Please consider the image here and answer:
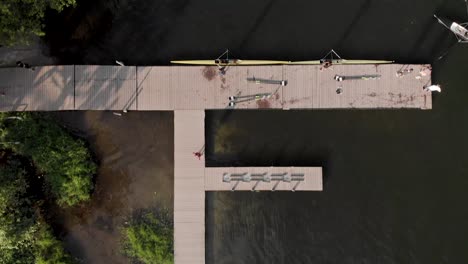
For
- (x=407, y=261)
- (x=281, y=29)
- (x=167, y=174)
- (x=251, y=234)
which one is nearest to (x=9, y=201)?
(x=167, y=174)

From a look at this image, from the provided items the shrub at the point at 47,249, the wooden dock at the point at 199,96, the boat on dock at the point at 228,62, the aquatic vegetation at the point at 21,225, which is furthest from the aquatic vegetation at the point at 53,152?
the boat on dock at the point at 228,62

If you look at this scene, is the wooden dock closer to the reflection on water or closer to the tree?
the reflection on water

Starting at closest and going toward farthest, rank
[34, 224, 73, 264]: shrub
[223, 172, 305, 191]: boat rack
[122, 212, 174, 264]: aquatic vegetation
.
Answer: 1. [34, 224, 73, 264]: shrub
2. [223, 172, 305, 191]: boat rack
3. [122, 212, 174, 264]: aquatic vegetation

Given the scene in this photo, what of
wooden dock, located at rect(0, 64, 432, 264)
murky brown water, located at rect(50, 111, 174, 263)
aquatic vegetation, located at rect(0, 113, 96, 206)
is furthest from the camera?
murky brown water, located at rect(50, 111, 174, 263)

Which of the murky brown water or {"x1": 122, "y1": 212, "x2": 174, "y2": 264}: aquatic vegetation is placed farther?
the murky brown water

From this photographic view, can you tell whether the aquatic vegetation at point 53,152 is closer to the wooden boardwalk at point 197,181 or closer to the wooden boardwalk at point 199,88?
the wooden boardwalk at point 199,88

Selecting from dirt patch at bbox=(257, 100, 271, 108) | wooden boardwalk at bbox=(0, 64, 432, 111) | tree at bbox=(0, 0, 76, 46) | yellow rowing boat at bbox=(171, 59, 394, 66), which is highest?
tree at bbox=(0, 0, 76, 46)

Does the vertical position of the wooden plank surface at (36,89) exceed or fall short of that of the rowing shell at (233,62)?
it falls short

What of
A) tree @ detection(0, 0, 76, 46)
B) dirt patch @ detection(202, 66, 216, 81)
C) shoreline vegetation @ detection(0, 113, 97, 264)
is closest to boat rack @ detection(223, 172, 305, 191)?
dirt patch @ detection(202, 66, 216, 81)
